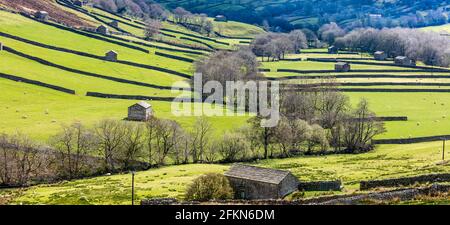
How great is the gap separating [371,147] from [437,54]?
106 meters

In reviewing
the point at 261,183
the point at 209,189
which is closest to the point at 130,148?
the point at 261,183

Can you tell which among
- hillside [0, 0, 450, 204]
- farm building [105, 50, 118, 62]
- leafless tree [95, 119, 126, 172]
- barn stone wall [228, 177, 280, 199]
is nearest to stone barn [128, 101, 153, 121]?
hillside [0, 0, 450, 204]

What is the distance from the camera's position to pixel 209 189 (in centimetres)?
4769

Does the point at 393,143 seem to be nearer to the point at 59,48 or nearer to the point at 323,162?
the point at 323,162

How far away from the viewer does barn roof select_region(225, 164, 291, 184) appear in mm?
50750

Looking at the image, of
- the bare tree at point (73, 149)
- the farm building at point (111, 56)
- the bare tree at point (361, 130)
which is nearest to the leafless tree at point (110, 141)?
the bare tree at point (73, 149)

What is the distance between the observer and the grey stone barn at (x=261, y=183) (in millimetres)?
50438

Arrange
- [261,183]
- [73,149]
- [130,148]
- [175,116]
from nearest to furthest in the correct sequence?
[261,183] < [73,149] < [130,148] < [175,116]

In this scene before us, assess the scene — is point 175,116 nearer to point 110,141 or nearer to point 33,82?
point 110,141

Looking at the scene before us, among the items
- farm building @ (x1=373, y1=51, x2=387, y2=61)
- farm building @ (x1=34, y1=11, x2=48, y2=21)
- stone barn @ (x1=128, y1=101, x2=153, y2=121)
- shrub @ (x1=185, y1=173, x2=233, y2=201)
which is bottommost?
shrub @ (x1=185, y1=173, x2=233, y2=201)

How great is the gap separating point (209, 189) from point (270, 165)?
24.9 metres

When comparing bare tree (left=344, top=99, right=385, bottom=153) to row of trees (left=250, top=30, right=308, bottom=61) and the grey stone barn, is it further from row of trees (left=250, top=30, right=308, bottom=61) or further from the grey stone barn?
row of trees (left=250, top=30, right=308, bottom=61)

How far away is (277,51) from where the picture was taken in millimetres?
183750
